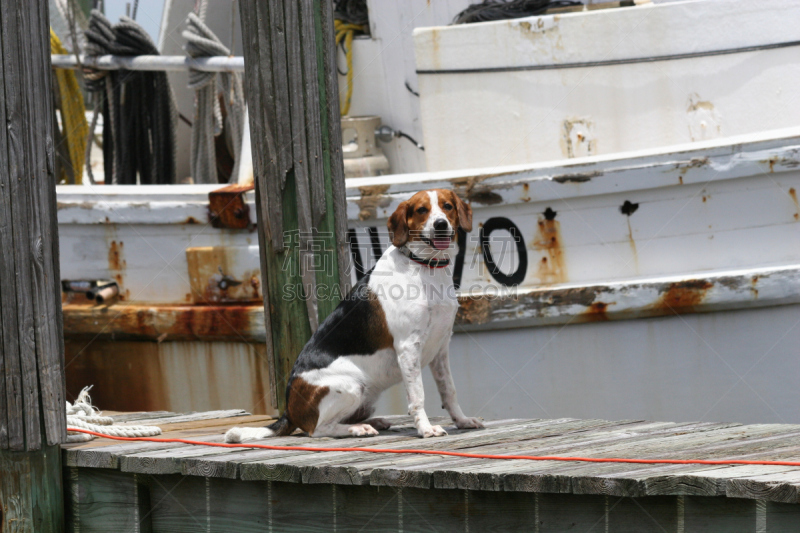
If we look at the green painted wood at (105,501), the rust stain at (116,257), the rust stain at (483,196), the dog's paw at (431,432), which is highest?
the rust stain at (483,196)

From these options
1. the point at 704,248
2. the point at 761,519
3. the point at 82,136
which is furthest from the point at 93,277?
the point at 761,519

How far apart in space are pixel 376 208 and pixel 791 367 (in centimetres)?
260

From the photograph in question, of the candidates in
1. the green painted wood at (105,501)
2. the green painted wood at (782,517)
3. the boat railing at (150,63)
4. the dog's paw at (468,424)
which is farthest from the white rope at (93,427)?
the boat railing at (150,63)

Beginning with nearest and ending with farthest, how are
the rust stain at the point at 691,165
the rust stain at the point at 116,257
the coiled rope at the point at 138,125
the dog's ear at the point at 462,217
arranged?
1. the dog's ear at the point at 462,217
2. the rust stain at the point at 691,165
3. the rust stain at the point at 116,257
4. the coiled rope at the point at 138,125

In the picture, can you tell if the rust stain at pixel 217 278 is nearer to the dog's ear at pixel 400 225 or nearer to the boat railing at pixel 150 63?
the boat railing at pixel 150 63

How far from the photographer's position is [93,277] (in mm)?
6824

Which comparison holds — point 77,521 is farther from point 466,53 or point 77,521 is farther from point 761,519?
point 466,53

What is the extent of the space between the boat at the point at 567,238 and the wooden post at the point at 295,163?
1.58 ft

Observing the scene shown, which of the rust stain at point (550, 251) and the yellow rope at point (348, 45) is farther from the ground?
the yellow rope at point (348, 45)

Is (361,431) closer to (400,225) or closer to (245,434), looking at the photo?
(245,434)

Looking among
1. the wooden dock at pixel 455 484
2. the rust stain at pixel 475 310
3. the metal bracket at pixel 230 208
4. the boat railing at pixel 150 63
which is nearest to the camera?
the wooden dock at pixel 455 484

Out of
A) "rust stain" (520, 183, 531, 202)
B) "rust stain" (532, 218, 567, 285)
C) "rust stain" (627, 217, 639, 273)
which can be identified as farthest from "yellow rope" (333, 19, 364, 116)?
"rust stain" (627, 217, 639, 273)

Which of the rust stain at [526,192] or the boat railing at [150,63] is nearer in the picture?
the rust stain at [526,192]

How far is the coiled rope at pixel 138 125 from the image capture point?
807cm
